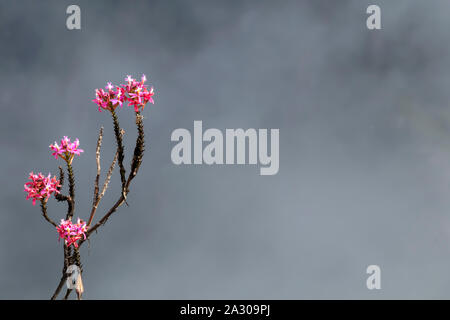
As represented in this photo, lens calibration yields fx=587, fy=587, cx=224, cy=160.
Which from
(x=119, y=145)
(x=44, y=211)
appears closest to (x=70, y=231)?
(x=44, y=211)

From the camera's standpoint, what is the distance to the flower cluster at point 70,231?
24.3 ft

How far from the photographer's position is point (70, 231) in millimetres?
7410

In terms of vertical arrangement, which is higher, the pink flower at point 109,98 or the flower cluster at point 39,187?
the pink flower at point 109,98

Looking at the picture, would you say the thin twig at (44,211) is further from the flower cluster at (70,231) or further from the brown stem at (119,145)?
the brown stem at (119,145)

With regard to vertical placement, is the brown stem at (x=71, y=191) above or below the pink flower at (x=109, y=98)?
below

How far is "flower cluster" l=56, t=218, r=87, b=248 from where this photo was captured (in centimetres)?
739

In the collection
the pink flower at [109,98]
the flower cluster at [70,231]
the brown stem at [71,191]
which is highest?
the pink flower at [109,98]

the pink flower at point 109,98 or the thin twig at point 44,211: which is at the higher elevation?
the pink flower at point 109,98

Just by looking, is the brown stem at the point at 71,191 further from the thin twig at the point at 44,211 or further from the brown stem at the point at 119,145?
the brown stem at the point at 119,145

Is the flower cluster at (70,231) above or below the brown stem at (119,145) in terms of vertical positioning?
below

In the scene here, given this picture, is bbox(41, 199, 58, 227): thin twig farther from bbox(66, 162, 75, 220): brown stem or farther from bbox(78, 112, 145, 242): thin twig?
bbox(78, 112, 145, 242): thin twig
